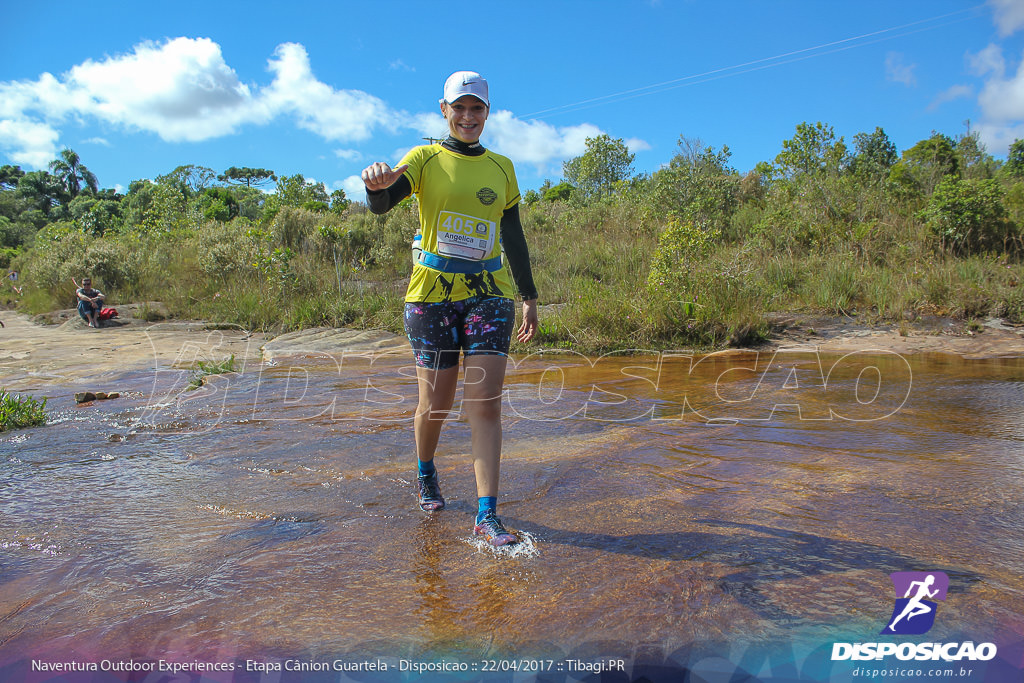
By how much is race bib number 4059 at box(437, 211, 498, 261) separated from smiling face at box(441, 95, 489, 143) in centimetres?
33

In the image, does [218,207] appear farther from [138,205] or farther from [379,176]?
[379,176]

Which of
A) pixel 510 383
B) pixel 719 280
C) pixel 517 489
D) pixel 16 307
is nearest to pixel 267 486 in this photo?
pixel 517 489

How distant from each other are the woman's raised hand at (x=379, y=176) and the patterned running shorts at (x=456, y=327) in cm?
50

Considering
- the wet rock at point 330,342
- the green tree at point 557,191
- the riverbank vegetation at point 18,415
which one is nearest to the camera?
the riverbank vegetation at point 18,415

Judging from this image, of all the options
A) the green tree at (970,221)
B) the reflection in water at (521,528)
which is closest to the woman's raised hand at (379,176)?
the reflection in water at (521,528)

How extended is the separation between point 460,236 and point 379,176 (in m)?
0.40

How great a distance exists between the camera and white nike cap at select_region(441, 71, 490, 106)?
251cm

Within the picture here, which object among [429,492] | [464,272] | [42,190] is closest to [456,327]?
[464,272]

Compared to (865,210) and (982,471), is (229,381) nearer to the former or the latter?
(982,471)

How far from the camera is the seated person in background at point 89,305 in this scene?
40.1 feet

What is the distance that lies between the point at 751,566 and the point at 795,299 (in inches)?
346

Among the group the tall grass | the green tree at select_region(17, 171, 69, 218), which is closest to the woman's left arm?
the tall grass

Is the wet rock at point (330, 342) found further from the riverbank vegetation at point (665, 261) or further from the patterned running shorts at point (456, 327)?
the patterned running shorts at point (456, 327)

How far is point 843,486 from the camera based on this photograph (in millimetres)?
2920
